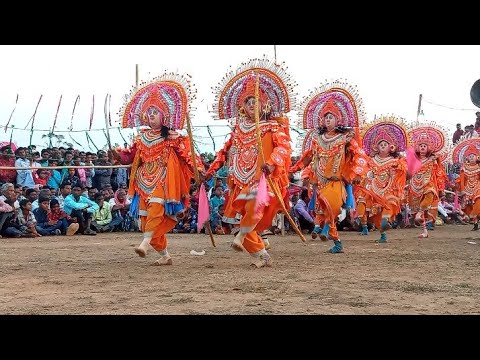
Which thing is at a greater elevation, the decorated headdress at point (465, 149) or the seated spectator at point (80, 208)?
the decorated headdress at point (465, 149)

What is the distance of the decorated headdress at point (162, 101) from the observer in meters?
8.70

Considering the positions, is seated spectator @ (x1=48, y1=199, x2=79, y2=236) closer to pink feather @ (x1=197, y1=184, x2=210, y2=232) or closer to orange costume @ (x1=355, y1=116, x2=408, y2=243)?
pink feather @ (x1=197, y1=184, x2=210, y2=232)

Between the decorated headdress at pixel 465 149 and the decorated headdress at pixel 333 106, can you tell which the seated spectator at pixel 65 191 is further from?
the decorated headdress at pixel 465 149

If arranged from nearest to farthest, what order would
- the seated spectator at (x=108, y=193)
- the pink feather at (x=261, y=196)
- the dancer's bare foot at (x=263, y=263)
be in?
the pink feather at (x=261, y=196)
the dancer's bare foot at (x=263, y=263)
the seated spectator at (x=108, y=193)

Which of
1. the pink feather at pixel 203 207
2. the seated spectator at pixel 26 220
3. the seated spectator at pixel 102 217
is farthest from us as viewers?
the seated spectator at pixel 102 217

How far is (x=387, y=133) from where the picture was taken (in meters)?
12.8

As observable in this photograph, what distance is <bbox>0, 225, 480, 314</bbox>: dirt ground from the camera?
5551 mm

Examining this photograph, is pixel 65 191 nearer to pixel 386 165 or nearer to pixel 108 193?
pixel 108 193

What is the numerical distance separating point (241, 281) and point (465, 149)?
9397 mm

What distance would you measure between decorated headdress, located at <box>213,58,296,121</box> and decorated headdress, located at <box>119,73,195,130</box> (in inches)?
22.7

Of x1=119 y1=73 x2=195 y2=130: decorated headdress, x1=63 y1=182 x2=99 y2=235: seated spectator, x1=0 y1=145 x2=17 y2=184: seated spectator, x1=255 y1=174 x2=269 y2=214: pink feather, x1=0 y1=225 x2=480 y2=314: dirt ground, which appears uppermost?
x1=119 y1=73 x2=195 y2=130: decorated headdress

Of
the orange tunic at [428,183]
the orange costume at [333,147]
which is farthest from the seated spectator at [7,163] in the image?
the orange tunic at [428,183]

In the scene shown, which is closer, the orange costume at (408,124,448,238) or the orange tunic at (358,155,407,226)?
the orange tunic at (358,155,407,226)

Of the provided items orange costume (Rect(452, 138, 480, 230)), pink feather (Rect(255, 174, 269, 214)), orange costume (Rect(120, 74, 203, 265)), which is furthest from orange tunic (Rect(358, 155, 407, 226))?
orange costume (Rect(120, 74, 203, 265))
